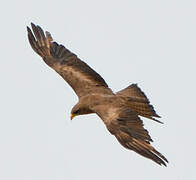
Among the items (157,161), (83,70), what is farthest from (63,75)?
(157,161)

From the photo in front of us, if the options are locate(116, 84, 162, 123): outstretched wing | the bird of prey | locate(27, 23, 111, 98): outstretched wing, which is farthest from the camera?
locate(27, 23, 111, 98): outstretched wing

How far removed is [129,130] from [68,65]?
440cm

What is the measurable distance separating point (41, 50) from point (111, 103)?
12.3 ft

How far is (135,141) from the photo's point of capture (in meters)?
12.7

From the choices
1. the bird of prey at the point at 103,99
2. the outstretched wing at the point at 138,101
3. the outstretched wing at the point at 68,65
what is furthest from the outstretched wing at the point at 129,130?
the outstretched wing at the point at 68,65

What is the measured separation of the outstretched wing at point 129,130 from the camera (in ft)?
40.0

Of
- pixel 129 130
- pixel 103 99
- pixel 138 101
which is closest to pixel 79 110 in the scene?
pixel 103 99

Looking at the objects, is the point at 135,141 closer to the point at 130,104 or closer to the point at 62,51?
the point at 130,104

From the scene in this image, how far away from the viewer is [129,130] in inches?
517

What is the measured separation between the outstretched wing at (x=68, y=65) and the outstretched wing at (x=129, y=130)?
197 cm

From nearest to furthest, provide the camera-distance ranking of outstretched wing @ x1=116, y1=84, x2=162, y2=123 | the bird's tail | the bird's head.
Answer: the bird's tail < outstretched wing @ x1=116, y1=84, x2=162, y2=123 < the bird's head

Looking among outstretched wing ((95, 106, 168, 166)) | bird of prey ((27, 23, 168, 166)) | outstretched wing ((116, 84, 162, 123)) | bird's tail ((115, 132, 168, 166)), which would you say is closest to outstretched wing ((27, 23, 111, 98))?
bird of prey ((27, 23, 168, 166))

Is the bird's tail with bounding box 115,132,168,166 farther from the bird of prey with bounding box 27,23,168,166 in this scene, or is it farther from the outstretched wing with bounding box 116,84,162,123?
the outstretched wing with bounding box 116,84,162,123

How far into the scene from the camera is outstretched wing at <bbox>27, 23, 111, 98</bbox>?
16.3 metres
